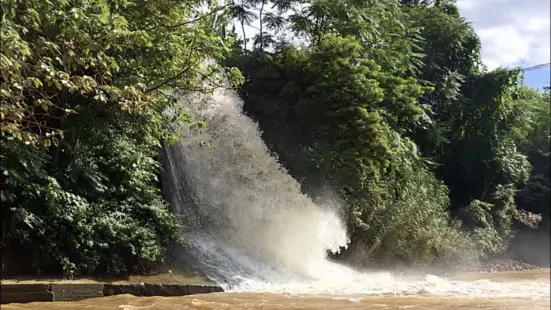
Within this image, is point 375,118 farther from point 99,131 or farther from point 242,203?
point 99,131

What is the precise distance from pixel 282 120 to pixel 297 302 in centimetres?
656

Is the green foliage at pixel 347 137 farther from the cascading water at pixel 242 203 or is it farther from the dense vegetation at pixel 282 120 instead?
the cascading water at pixel 242 203

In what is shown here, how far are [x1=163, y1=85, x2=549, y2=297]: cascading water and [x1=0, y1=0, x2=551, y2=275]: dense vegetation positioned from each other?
0.74 metres

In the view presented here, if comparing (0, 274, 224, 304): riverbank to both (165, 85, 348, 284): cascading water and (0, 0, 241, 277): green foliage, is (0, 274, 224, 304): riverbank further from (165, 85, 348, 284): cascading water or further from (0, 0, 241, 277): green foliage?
(165, 85, 348, 284): cascading water

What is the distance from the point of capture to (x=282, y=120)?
13.1 m

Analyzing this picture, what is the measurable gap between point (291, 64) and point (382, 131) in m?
2.62

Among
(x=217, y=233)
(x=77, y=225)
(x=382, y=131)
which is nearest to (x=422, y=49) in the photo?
(x=382, y=131)

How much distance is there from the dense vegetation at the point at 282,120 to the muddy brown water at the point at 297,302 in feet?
3.02

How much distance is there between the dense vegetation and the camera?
639 cm

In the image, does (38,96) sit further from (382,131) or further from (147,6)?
(382,131)

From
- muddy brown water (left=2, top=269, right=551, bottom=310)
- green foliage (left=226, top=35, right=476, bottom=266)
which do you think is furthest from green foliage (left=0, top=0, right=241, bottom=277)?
green foliage (left=226, top=35, right=476, bottom=266)

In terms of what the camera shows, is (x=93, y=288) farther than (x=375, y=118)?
No

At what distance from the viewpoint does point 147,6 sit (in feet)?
25.1

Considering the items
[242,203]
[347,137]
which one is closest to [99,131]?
[242,203]
